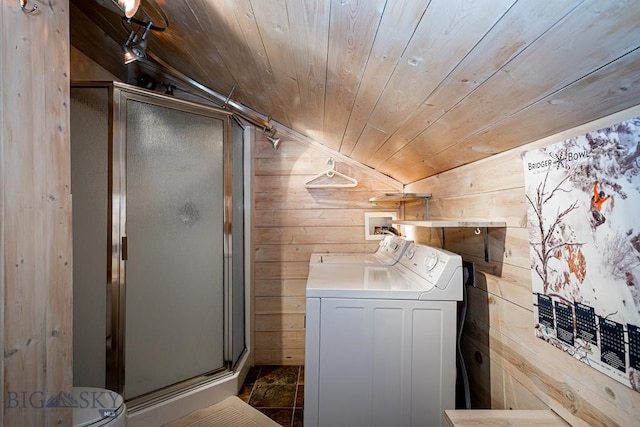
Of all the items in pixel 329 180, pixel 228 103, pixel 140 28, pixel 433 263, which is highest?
pixel 140 28

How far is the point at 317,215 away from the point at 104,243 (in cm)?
148

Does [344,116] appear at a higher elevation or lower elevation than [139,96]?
lower

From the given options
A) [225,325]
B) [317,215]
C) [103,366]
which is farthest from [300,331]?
[103,366]

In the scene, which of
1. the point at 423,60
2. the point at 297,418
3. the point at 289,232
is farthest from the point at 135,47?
the point at 297,418

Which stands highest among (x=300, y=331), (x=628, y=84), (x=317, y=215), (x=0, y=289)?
(x=628, y=84)

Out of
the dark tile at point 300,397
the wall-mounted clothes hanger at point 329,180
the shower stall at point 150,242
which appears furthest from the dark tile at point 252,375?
the wall-mounted clothes hanger at point 329,180

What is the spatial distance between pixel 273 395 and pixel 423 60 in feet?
7.26

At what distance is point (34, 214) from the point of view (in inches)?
37.6

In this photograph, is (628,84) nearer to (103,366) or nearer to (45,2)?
(45,2)

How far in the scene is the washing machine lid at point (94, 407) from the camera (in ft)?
3.84

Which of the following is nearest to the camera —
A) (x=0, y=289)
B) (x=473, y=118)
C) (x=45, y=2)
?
(x=0, y=289)

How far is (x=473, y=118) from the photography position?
3.71 ft

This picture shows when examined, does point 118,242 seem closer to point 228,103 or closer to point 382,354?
point 228,103

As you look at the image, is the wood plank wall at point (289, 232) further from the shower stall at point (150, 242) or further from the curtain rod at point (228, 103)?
the shower stall at point (150, 242)
